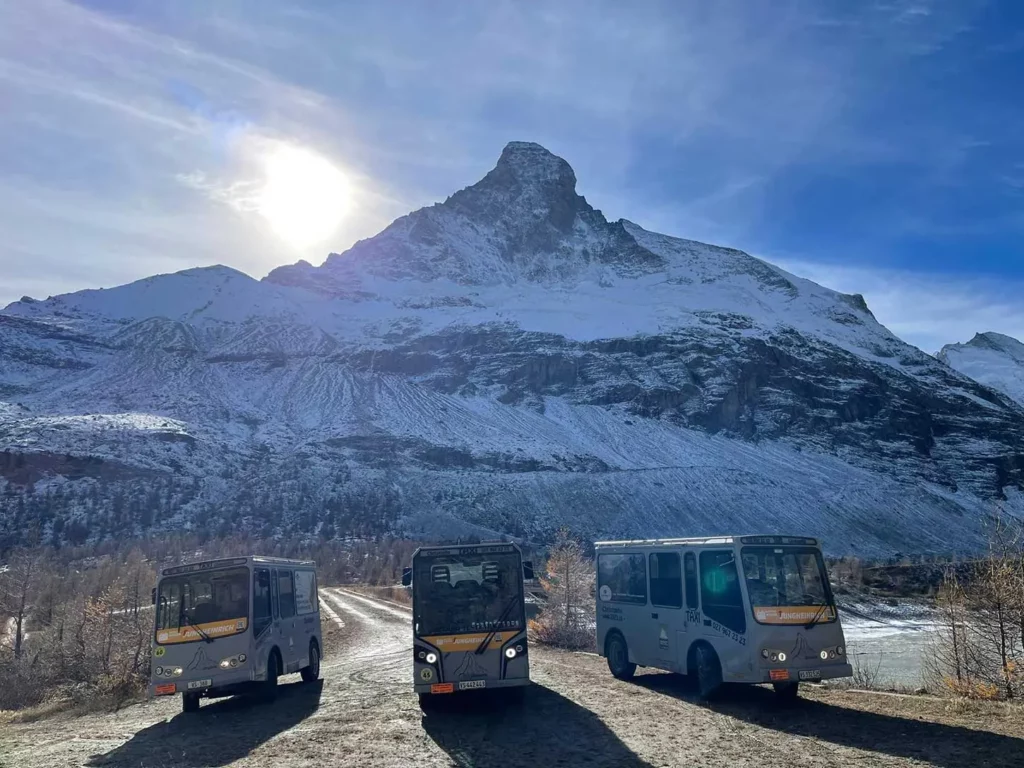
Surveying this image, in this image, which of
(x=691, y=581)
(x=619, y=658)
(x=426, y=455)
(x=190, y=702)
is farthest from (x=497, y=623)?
(x=426, y=455)

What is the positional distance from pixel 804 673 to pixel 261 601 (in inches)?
468

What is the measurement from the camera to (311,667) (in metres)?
22.3

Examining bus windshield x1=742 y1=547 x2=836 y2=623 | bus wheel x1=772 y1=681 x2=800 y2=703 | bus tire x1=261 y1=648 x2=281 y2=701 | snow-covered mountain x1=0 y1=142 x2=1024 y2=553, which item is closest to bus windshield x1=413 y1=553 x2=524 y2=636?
bus windshield x1=742 y1=547 x2=836 y2=623

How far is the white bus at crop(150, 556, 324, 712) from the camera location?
58.1 feet

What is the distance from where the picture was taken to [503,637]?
16094 mm

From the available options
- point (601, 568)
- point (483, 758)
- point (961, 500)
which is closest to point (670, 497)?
point (961, 500)

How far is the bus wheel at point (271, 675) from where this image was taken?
62.2 ft

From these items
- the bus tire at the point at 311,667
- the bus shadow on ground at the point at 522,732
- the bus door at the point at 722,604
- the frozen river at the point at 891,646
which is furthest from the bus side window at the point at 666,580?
the frozen river at the point at 891,646

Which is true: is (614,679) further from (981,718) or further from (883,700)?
(981,718)

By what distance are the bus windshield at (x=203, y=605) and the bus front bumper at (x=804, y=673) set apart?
11068 mm

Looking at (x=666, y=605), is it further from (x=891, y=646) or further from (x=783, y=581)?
(x=891, y=646)

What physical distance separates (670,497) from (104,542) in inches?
3131

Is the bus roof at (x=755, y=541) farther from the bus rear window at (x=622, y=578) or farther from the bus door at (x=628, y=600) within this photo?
the bus door at (x=628, y=600)

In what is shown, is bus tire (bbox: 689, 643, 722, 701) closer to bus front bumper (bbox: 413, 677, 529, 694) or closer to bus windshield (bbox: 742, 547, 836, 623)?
bus windshield (bbox: 742, 547, 836, 623)
